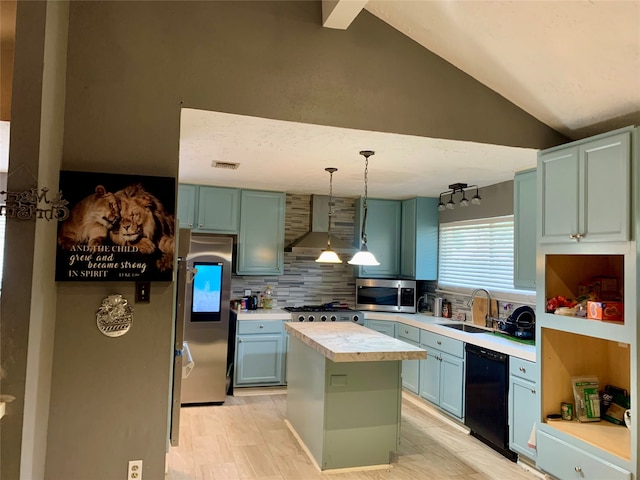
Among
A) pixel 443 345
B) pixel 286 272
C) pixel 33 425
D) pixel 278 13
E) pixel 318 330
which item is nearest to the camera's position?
pixel 33 425

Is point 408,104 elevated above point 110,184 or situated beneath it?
elevated above

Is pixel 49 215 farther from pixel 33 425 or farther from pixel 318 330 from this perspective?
pixel 318 330

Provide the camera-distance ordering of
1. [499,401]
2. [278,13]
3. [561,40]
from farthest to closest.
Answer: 1. [499,401]
2. [278,13]
3. [561,40]

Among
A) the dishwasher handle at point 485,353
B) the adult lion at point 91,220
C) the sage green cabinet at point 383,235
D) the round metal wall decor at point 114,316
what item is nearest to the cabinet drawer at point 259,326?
the sage green cabinet at point 383,235

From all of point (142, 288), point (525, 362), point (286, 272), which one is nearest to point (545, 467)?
point (525, 362)

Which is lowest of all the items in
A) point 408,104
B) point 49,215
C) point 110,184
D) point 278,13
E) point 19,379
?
point 19,379

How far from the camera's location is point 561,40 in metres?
2.31

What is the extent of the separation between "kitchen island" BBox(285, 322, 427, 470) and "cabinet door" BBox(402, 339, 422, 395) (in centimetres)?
144

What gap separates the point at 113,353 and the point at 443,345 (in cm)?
305

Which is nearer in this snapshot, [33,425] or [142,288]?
[33,425]

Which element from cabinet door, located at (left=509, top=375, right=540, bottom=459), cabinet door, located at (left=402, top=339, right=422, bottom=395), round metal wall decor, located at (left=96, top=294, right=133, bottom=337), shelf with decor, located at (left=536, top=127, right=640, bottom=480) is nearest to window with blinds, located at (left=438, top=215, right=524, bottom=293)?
cabinet door, located at (left=402, top=339, right=422, bottom=395)

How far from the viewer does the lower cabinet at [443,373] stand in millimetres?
4086

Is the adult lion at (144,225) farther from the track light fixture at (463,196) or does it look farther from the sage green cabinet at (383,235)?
the sage green cabinet at (383,235)

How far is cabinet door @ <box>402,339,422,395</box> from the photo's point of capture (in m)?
4.77
